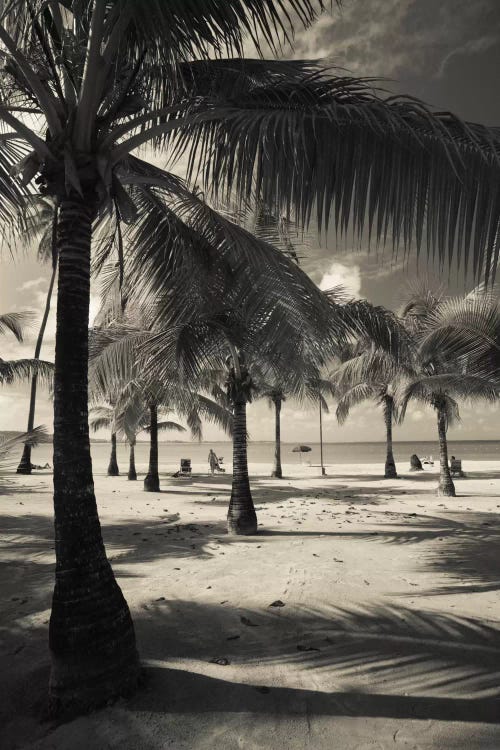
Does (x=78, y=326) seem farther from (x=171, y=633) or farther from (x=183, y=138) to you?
(x=171, y=633)

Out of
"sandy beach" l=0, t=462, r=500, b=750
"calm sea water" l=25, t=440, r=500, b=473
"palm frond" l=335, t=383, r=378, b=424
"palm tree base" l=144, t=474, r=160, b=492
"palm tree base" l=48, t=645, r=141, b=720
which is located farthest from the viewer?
"calm sea water" l=25, t=440, r=500, b=473

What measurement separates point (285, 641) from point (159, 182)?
4028mm

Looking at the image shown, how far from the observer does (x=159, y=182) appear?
3.86 metres

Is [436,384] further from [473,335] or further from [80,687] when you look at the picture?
[80,687]

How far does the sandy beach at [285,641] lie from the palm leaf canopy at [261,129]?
2.91m

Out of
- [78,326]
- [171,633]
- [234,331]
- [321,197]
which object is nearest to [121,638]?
[171,633]

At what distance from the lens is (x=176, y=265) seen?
550 centimetres

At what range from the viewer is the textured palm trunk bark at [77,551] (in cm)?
299

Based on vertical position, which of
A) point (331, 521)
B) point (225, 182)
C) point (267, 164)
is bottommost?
point (331, 521)

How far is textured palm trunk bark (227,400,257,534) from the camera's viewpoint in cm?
895

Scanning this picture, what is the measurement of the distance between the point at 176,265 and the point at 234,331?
9.54 feet

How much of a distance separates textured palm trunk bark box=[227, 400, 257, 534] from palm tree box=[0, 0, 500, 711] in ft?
18.9

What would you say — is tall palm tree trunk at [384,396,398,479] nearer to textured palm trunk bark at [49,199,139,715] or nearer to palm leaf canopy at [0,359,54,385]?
palm leaf canopy at [0,359,54,385]

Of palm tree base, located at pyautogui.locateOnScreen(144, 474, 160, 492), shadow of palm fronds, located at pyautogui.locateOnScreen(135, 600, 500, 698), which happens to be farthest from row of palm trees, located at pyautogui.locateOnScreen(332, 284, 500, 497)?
palm tree base, located at pyautogui.locateOnScreen(144, 474, 160, 492)
